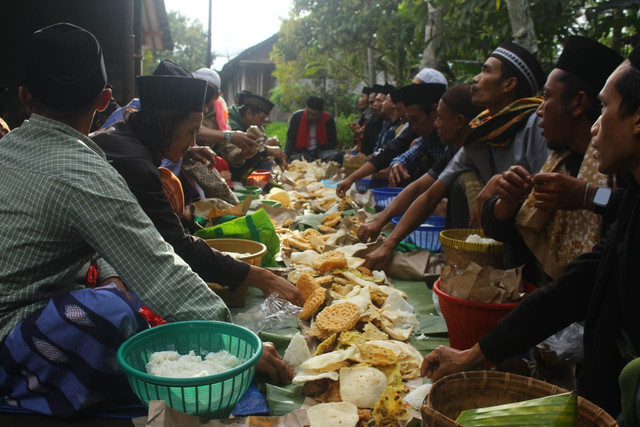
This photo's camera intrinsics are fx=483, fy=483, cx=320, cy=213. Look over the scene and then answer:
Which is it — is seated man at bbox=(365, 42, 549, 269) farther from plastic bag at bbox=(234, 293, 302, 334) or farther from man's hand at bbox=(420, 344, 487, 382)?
man's hand at bbox=(420, 344, 487, 382)

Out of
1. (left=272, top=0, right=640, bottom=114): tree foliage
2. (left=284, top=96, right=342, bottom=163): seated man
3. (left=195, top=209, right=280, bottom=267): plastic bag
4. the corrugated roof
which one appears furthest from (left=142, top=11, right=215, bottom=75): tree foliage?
(left=195, top=209, right=280, bottom=267): plastic bag

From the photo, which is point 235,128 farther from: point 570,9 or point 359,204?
point 570,9

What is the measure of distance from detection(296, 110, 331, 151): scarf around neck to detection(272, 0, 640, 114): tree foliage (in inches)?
103

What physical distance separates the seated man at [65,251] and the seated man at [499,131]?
1.93 m

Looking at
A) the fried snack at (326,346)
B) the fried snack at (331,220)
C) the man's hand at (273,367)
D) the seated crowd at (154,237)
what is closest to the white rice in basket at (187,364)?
the seated crowd at (154,237)

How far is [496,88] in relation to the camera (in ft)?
10.3

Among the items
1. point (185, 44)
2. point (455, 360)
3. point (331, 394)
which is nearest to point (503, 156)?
point (455, 360)

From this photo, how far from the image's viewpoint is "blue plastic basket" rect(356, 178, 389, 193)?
234 inches

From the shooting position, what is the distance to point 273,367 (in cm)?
189

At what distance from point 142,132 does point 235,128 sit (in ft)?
17.8

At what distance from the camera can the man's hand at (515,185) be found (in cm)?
219

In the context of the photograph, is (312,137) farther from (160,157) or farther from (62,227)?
(62,227)

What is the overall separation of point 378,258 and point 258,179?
350cm

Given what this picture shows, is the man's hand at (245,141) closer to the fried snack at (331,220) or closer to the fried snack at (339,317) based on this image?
the fried snack at (331,220)
